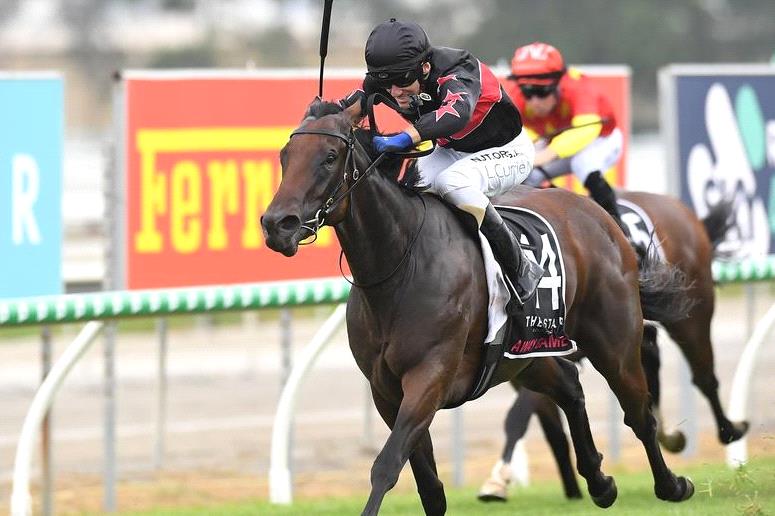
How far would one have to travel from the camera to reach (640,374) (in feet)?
20.4

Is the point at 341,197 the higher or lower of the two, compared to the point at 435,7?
lower

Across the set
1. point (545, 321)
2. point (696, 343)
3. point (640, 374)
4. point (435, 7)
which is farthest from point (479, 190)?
point (435, 7)

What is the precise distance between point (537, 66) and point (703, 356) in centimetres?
165

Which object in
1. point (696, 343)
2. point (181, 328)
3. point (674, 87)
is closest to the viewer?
Answer: point (696, 343)

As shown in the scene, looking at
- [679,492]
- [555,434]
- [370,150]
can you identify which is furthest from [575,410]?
[370,150]

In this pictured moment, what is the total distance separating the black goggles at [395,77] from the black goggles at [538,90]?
2.43 meters

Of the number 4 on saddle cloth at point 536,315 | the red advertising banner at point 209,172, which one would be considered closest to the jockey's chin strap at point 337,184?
the number 4 on saddle cloth at point 536,315

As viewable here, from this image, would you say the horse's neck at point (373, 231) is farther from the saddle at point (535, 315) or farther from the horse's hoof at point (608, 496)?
the horse's hoof at point (608, 496)

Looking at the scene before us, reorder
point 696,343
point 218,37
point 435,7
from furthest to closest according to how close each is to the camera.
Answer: point 218,37, point 435,7, point 696,343

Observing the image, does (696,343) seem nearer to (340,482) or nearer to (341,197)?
(340,482)

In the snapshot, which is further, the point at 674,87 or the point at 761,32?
the point at 761,32

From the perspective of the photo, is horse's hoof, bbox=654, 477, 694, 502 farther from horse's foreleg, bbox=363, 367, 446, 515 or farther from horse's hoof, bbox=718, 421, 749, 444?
horse's hoof, bbox=718, 421, 749, 444

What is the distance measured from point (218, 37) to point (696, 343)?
26.5 metres

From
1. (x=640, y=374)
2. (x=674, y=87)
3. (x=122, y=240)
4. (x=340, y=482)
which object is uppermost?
(x=674, y=87)
